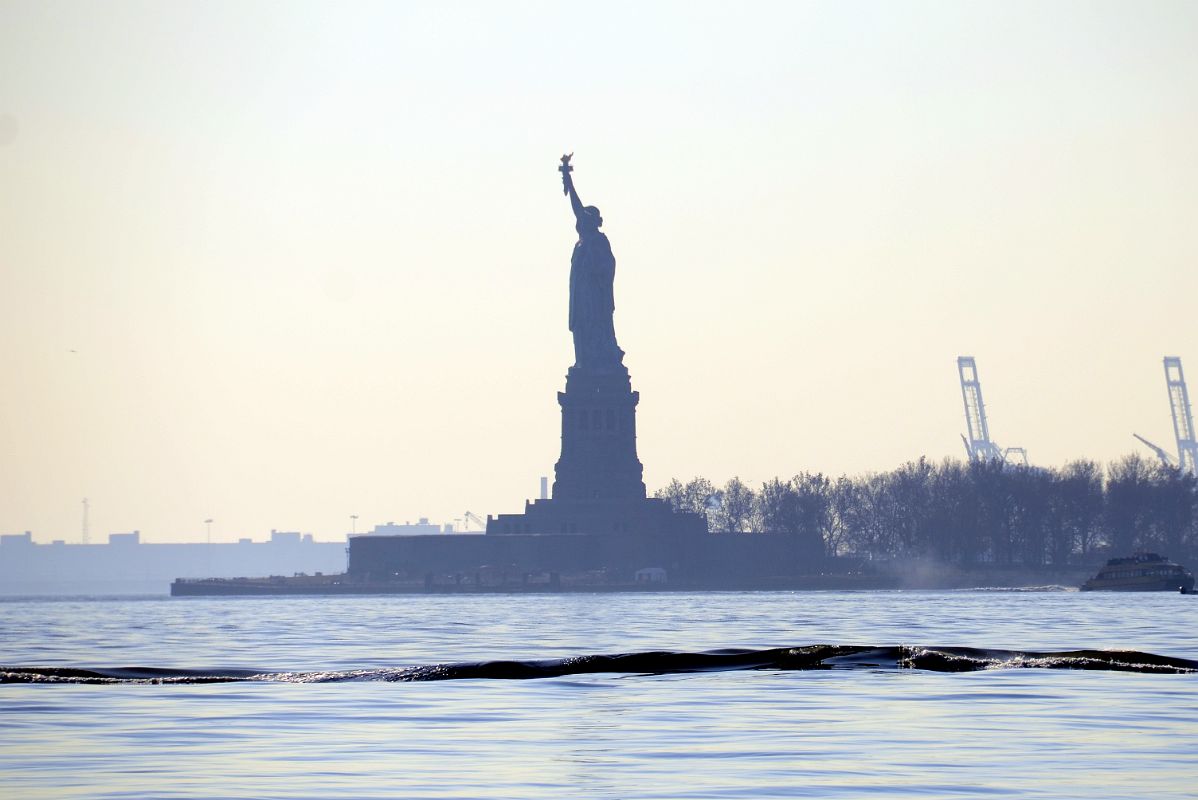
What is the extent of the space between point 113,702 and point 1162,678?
16.3 meters

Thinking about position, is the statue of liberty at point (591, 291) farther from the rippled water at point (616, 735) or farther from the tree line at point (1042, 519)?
the rippled water at point (616, 735)

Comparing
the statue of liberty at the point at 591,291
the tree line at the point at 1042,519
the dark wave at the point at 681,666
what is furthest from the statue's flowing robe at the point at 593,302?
the dark wave at the point at 681,666

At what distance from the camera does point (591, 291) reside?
15925 cm

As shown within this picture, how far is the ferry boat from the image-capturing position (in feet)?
454

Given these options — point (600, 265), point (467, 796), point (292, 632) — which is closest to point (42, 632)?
point (292, 632)

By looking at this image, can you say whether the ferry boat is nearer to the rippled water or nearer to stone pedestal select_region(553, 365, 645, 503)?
stone pedestal select_region(553, 365, 645, 503)

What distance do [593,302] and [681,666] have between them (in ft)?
399

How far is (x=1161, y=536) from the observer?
7421 inches

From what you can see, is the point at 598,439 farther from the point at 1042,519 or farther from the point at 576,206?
the point at 1042,519

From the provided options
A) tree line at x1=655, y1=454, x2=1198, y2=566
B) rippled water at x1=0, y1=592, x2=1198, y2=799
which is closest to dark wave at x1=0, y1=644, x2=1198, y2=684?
rippled water at x1=0, y1=592, x2=1198, y2=799

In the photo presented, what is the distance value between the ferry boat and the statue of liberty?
129 ft

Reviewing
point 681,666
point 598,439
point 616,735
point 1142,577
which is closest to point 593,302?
point 598,439

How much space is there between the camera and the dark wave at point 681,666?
124ft

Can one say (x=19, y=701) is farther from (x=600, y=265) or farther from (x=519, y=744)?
Result: (x=600, y=265)
